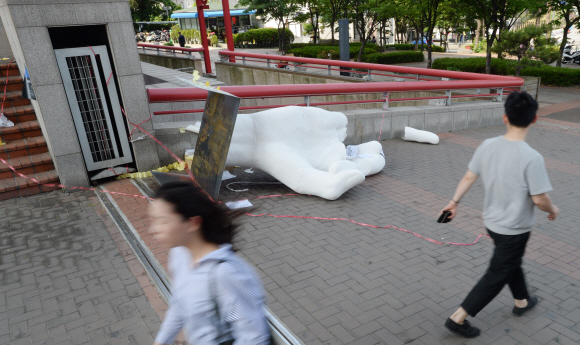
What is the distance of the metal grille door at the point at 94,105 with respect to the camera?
5.85 meters

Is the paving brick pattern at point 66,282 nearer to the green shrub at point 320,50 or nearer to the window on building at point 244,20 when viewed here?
the green shrub at point 320,50

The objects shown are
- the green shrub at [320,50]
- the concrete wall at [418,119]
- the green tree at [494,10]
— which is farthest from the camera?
the green shrub at [320,50]

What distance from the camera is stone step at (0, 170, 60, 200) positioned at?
19.4 ft

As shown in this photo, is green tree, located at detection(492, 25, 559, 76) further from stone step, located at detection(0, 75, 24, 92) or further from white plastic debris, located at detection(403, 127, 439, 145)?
stone step, located at detection(0, 75, 24, 92)

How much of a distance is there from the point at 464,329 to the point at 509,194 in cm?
110

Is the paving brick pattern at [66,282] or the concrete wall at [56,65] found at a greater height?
the concrete wall at [56,65]

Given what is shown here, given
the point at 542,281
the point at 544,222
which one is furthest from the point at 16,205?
the point at 544,222

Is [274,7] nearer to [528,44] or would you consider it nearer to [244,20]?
[528,44]

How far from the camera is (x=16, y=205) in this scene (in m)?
5.72

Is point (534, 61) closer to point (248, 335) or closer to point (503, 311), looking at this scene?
point (503, 311)

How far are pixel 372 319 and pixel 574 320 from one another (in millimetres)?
1612

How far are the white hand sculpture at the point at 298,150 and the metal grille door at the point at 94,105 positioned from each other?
1.91m

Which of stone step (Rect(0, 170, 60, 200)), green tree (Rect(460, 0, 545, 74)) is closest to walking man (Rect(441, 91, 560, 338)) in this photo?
stone step (Rect(0, 170, 60, 200))

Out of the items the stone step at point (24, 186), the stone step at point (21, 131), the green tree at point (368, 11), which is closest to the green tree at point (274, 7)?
the green tree at point (368, 11)
